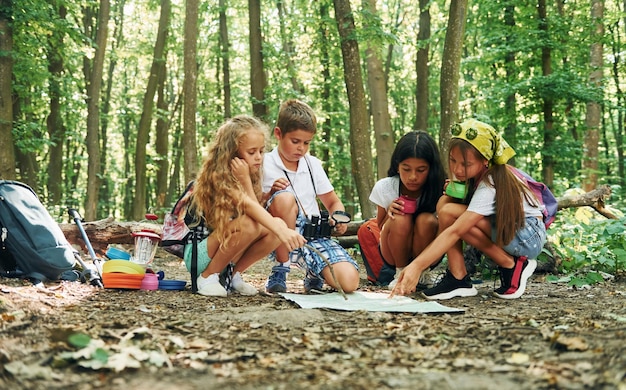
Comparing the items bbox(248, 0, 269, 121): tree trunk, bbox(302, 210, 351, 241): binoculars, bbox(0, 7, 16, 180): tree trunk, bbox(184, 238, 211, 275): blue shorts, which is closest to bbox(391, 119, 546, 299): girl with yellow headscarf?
bbox(302, 210, 351, 241): binoculars

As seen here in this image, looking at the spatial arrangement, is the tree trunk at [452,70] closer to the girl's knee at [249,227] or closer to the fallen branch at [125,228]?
the fallen branch at [125,228]

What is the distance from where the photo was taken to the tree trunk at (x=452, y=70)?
20.6 feet

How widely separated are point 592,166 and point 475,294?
33.5ft

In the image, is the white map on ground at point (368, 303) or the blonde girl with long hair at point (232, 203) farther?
the blonde girl with long hair at point (232, 203)

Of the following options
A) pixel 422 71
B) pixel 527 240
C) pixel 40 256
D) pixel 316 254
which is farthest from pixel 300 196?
pixel 422 71

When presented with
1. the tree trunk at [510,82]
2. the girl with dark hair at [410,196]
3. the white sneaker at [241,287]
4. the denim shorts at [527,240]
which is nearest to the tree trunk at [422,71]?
the tree trunk at [510,82]

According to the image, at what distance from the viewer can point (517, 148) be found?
1126 cm

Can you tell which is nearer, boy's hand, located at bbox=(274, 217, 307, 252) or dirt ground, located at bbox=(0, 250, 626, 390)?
dirt ground, located at bbox=(0, 250, 626, 390)

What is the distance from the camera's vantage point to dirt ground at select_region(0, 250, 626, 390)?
1.81 meters

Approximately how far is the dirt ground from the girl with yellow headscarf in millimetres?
310

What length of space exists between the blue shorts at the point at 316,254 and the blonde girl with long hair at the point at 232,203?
266mm

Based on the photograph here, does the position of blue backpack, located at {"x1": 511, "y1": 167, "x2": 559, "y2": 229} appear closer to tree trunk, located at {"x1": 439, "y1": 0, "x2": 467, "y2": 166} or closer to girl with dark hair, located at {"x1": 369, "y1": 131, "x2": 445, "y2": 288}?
girl with dark hair, located at {"x1": 369, "y1": 131, "x2": 445, "y2": 288}

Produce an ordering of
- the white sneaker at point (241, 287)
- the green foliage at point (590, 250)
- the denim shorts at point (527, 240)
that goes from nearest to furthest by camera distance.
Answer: the denim shorts at point (527, 240) < the white sneaker at point (241, 287) < the green foliage at point (590, 250)

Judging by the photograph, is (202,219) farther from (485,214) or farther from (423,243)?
(485,214)
